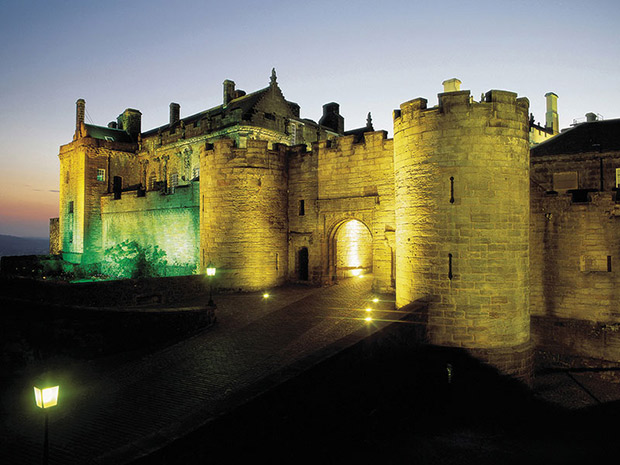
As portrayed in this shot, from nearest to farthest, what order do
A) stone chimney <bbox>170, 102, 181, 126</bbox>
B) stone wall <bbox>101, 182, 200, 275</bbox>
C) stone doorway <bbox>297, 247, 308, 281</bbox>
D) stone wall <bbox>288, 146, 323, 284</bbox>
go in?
stone wall <bbox>288, 146, 323, 284</bbox> < stone doorway <bbox>297, 247, 308, 281</bbox> < stone wall <bbox>101, 182, 200, 275</bbox> < stone chimney <bbox>170, 102, 181, 126</bbox>

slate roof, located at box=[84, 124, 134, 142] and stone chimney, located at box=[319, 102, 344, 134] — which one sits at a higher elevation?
stone chimney, located at box=[319, 102, 344, 134]

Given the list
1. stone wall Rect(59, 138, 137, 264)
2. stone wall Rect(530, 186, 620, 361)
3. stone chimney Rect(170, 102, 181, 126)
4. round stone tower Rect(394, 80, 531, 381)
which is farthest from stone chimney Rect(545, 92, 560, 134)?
stone wall Rect(59, 138, 137, 264)

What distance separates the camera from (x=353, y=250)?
21.0 metres

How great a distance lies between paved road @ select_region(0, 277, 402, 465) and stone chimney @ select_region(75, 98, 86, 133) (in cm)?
2713

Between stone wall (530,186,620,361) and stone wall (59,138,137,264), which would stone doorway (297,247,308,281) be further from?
stone wall (59,138,137,264)

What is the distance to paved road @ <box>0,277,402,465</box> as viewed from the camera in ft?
21.9

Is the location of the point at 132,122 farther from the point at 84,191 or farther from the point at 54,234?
the point at 54,234

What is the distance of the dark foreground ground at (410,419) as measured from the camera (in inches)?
246

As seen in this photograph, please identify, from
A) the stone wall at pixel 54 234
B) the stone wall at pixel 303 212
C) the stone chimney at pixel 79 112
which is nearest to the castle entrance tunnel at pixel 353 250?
the stone wall at pixel 303 212

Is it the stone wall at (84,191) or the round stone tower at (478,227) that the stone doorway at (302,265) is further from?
the stone wall at (84,191)

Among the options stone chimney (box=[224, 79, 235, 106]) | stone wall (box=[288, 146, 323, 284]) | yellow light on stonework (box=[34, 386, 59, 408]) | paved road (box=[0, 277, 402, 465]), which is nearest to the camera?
yellow light on stonework (box=[34, 386, 59, 408])

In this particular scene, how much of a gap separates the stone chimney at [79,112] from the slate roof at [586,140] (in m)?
31.7

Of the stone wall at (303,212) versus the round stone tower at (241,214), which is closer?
the round stone tower at (241,214)

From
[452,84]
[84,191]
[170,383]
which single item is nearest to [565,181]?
[452,84]
